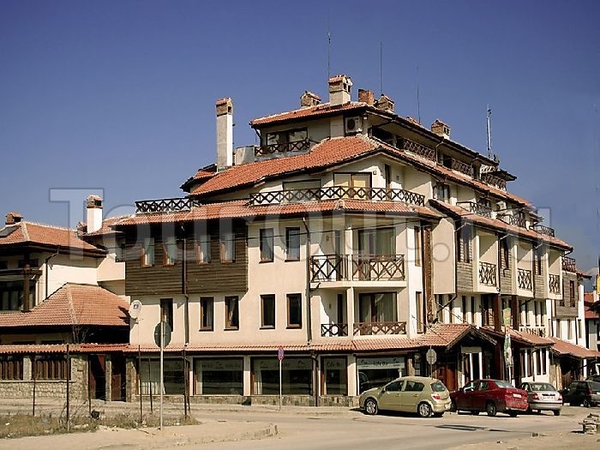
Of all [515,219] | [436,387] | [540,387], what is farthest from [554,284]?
[436,387]

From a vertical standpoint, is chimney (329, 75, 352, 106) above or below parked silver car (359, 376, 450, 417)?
above

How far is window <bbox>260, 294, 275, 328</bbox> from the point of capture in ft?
143

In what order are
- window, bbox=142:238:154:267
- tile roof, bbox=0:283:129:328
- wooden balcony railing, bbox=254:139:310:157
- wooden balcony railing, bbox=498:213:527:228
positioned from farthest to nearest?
1. wooden balcony railing, bbox=498:213:527:228
2. wooden balcony railing, bbox=254:139:310:157
3. tile roof, bbox=0:283:129:328
4. window, bbox=142:238:154:267

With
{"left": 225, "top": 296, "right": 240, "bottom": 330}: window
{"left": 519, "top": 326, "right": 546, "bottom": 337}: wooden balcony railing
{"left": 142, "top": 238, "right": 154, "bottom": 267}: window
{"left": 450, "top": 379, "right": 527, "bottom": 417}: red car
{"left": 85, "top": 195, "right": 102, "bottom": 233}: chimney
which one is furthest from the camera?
{"left": 85, "top": 195, "right": 102, "bottom": 233}: chimney

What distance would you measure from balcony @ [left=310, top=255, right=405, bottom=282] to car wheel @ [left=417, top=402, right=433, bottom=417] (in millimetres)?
8442

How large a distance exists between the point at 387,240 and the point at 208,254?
8.83 m

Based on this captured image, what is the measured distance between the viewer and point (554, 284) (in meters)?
64.3

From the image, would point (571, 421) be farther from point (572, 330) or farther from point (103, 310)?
point (572, 330)

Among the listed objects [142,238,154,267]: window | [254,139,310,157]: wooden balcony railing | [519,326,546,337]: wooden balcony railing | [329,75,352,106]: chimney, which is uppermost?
[329,75,352,106]: chimney

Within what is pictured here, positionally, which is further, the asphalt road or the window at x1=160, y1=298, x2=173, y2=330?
the window at x1=160, y1=298, x2=173, y2=330

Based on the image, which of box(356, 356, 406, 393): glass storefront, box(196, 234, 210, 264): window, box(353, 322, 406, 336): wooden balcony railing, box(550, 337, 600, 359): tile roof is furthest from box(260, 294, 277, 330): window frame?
box(550, 337, 600, 359): tile roof

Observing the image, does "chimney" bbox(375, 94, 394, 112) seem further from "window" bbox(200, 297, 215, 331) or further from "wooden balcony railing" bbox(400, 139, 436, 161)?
"window" bbox(200, 297, 215, 331)

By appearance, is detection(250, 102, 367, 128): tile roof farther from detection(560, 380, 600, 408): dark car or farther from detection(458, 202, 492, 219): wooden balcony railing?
detection(560, 380, 600, 408): dark car

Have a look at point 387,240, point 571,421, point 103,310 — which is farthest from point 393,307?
point 103,310
